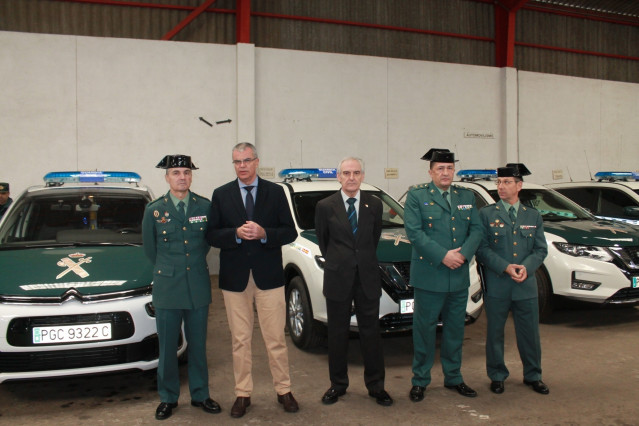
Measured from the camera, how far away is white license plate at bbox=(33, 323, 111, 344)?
3.17m

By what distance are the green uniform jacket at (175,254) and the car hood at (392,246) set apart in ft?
4.28

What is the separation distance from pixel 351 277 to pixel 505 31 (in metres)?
9.95

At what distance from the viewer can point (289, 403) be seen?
340 centimetres

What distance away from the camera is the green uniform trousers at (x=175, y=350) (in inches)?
130

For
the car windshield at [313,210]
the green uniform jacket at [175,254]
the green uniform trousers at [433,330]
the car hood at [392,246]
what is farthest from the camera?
the car windshield at [313,210]

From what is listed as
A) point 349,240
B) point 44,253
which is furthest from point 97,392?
point 349,240

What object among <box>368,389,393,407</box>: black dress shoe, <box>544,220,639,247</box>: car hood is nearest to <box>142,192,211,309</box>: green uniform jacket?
<box>368,389,393,407</box>: black dress shoe

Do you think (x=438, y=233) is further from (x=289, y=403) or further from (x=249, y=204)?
(x=289, y=403)

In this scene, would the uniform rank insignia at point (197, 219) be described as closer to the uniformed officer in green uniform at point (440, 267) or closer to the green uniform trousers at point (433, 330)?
the uniformed officer in green uniform at point (440, 267)

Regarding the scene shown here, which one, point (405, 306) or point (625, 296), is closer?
point (405, 306)

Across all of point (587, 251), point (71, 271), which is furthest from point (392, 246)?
point (71, 271)

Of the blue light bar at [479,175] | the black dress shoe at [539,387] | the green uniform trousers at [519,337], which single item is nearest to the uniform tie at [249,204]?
the green uniform trousers at [519,337]

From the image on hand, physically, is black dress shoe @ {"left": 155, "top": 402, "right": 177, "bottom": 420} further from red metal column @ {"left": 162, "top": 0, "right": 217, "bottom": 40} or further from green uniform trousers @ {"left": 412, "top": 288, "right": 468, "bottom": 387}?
red metal column @ {"left": 162, "top": 0, "right": 217, "bottom": 40}

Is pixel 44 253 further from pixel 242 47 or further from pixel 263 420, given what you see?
pixel 242 47
